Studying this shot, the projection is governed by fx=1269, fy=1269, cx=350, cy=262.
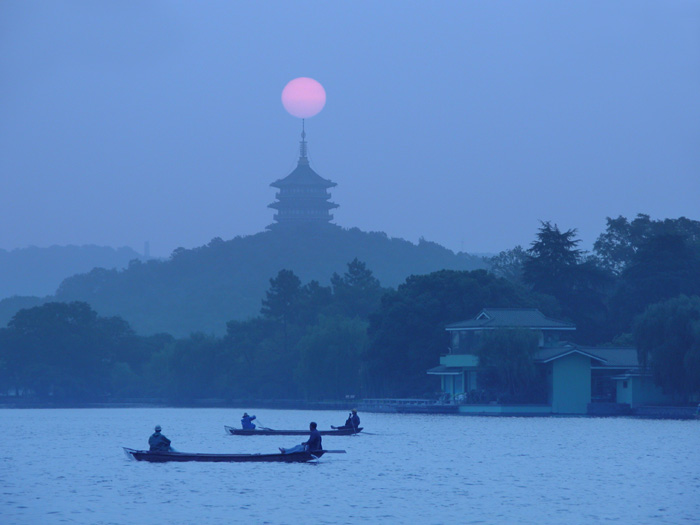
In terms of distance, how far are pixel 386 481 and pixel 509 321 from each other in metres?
40.2

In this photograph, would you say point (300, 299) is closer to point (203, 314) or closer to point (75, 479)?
point (203, 314)

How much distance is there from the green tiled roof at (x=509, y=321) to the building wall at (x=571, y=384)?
3664 millimetres

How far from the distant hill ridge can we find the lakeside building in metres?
91.7

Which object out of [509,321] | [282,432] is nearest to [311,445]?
[282,432]

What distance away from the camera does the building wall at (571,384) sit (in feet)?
237

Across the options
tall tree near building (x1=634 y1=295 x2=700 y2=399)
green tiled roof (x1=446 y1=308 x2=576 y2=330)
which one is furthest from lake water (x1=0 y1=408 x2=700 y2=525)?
green tiled roof (x1=446 y1=308 x2=576 y2=330)

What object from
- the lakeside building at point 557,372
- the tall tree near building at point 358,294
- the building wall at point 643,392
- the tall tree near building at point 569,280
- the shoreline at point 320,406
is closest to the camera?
the shoreline at point 320,406

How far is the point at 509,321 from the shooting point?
74.9 metres

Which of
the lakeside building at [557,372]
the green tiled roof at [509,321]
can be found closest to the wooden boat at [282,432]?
the lakeside building at [557,372]

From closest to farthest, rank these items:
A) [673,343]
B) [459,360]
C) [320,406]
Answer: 1. [673,343]
2. [459,360]
3. [320,406]

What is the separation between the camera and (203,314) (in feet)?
565

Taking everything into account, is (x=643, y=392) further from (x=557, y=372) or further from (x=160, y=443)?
(x=160, y=443)

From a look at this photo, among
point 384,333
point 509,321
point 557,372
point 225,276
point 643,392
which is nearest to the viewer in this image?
point 643,392

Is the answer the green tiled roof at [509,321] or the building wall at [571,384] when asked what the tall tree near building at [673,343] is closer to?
the building wall at [571,384]
